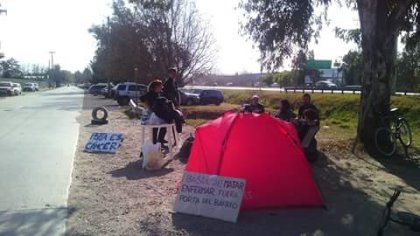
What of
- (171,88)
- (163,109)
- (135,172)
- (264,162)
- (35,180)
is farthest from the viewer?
(171,88)

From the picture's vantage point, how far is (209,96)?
43094mm

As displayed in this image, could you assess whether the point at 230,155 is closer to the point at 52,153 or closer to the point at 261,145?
the point at 261,145

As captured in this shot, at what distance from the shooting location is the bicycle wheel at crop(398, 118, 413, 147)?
12477 mm

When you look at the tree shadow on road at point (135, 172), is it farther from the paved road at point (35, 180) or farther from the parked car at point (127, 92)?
the parked car at point (127, 92)

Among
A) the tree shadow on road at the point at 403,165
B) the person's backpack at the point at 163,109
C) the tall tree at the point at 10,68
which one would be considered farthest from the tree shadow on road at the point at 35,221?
the tall tree at the point at 10,68

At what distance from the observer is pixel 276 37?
1397 cm

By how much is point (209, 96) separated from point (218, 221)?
121 ft

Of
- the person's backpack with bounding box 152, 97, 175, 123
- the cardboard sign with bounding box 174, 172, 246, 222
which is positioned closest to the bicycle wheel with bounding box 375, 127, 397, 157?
the person's backpack with bounding box 152, 97, 175, 123

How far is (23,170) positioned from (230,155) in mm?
4573

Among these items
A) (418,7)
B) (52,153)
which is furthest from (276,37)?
(52,153)

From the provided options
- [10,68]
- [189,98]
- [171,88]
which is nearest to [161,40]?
[189,98]

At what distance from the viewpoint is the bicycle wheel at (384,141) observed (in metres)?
11.9

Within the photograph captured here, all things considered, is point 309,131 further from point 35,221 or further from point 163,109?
point 35,221

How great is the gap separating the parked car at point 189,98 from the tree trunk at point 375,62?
28146mm
